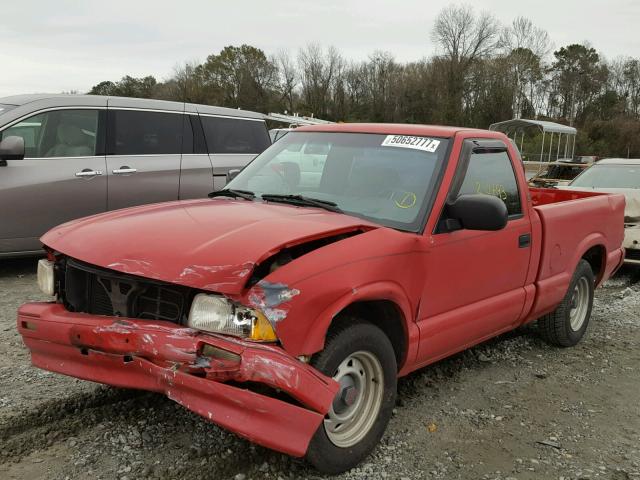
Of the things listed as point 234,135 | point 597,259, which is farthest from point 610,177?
point 234,135

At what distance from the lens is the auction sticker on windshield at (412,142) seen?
3791 mm

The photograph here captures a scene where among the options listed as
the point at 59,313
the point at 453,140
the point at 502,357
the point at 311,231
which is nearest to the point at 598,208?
the point at 502,357

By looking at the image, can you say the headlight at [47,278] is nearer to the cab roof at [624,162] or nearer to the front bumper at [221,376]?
the front bumper at [221,376]

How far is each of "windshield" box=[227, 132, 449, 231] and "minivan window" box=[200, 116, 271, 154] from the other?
3883mm

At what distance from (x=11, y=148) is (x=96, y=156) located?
1.04 m

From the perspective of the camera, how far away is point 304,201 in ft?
11.9

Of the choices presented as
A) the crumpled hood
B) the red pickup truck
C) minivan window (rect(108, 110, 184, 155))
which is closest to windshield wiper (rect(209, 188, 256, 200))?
the red pickup truck

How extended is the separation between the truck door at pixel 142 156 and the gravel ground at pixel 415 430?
2.61m


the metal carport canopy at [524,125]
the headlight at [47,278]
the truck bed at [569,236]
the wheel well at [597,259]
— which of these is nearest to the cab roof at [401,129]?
the truck bed at [569,236]

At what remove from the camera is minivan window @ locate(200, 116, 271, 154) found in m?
8.07

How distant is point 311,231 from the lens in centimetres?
289

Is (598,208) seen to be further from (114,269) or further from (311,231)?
(114,269)

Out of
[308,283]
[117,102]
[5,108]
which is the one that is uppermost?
[117,102]

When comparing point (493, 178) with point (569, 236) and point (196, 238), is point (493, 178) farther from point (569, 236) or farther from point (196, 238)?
point (196, 238)
